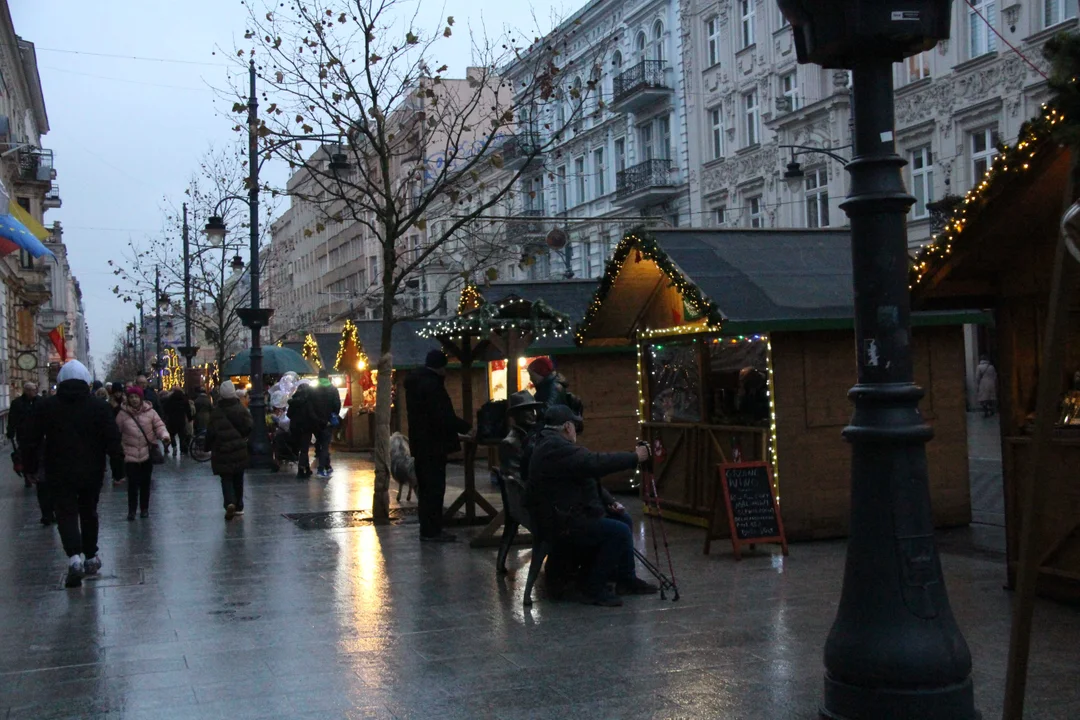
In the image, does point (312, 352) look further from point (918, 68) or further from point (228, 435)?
point (228, 435)

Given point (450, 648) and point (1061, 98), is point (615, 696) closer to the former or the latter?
point (450, 648)

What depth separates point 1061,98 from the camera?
464cm

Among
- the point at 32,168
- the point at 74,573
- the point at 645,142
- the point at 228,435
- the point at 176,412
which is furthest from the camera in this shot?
the point at 32,168

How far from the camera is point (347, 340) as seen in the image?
30.5 m

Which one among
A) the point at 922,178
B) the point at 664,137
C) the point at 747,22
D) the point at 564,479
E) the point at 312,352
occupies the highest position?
the point at 747,22

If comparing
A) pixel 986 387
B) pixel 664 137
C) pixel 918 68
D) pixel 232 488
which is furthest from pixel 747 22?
pixel 232 488

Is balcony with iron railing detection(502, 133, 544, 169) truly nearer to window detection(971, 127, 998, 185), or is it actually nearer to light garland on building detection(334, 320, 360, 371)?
light garland on building detection(334, 320, 360, 371)

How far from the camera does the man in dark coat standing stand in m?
12.4

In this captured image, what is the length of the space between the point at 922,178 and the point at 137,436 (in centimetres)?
2437

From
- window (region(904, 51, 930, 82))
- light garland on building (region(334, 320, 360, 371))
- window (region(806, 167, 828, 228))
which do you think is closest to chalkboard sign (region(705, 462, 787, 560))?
light garland on building (region(334, 320, 360, 371))

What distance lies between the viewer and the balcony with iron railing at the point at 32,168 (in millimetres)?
47562

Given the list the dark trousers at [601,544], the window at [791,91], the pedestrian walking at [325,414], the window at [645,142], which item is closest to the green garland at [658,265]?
the dark trousers at [601,544]

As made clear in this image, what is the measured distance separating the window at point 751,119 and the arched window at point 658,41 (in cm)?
556

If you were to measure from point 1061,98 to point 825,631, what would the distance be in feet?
13.3
